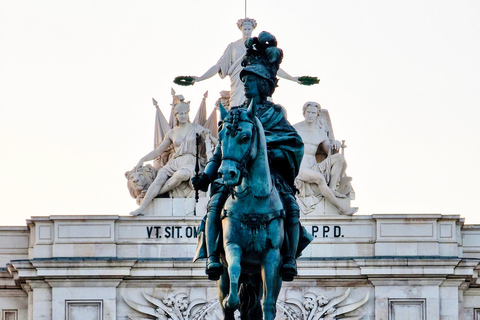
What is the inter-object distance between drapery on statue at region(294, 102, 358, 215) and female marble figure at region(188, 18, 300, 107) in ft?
3.13

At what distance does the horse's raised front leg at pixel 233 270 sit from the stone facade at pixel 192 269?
1108 inches

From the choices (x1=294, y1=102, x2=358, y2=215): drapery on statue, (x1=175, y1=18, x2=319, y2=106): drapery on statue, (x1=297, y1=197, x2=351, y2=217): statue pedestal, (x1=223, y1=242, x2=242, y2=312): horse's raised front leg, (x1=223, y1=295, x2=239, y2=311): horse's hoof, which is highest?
(x1=175, y1=18, x2=319, y2=106): drapery on statue

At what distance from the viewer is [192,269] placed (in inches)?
2251

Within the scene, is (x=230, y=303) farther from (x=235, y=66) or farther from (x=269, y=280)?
(x=235, y=66)

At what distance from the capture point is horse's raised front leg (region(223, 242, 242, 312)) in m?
28.5

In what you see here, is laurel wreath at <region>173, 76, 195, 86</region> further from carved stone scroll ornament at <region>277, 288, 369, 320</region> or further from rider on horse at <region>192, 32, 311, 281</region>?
rider on horse at <region>192, 32, 311, 281</region>

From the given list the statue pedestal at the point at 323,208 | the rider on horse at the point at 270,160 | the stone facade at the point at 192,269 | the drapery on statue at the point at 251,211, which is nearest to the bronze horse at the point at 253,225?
the drapery on statue at the point at 251,211

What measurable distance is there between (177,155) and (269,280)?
2889 centimetres

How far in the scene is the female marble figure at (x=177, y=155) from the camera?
56.7 metres

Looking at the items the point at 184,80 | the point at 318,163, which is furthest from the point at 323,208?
the point at 184,80

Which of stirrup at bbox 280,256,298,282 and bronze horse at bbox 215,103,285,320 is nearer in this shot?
bronze horse at bbox 215,103,285,320

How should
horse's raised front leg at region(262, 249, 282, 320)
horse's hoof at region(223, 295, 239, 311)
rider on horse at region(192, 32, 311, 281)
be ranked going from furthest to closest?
rider on horse at region(192, 32, 311, 281)
horse's raised front leg at region(262, 249, 282, 320)
horse's hoof at region(223, 295, 239, 311)

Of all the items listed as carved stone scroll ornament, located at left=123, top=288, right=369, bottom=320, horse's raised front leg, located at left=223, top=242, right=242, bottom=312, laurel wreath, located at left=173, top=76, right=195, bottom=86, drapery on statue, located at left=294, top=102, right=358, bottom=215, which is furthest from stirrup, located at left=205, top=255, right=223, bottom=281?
carved stone scroll ornament, located at left=123, top=288, right=369, bottom=320

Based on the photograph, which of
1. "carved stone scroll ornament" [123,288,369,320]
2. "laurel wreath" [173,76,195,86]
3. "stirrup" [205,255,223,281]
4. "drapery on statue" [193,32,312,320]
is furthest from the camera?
"carved stone scroll ornament" [123,288,369,320]
